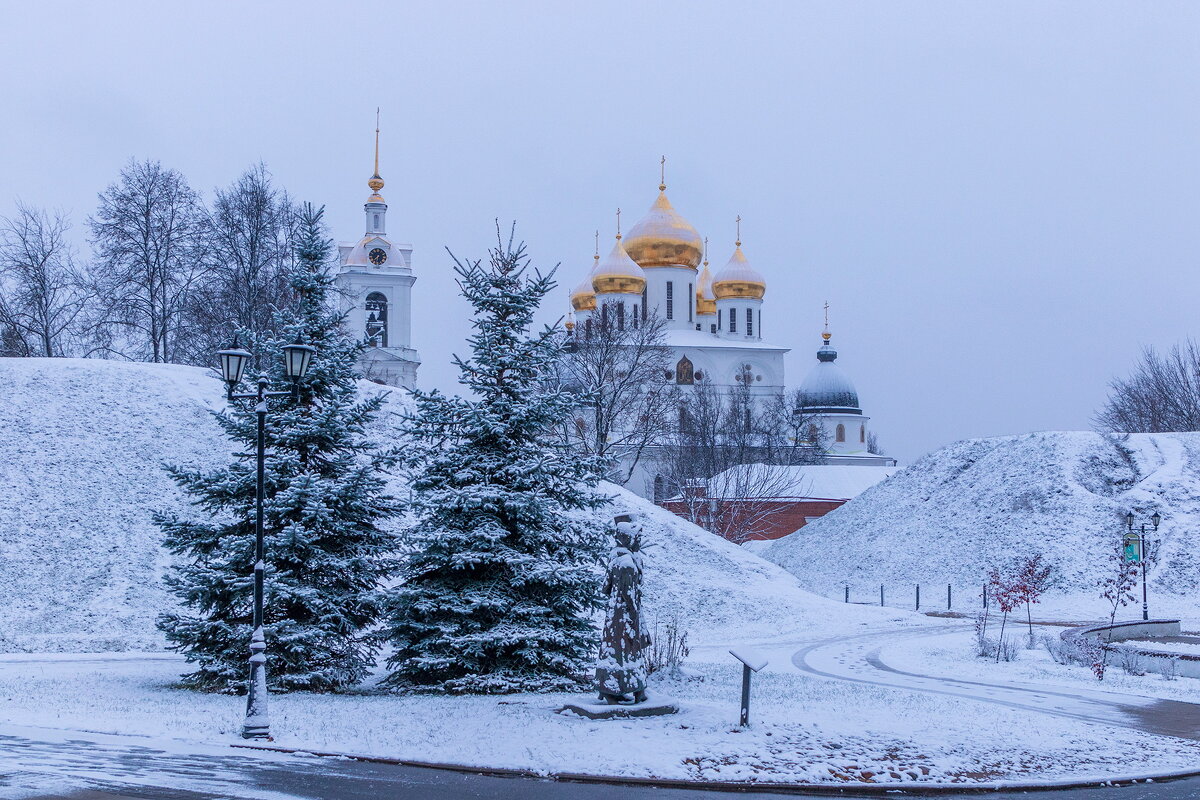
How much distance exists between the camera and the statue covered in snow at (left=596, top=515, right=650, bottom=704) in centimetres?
1226

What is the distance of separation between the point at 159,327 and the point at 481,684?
3185cm

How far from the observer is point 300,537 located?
15.3 meters

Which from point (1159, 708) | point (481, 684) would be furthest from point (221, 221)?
point (1159, 708)

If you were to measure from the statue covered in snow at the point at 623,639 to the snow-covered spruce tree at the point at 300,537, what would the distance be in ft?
13.5

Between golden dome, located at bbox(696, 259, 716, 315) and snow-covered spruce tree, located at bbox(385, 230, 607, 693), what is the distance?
62.4m

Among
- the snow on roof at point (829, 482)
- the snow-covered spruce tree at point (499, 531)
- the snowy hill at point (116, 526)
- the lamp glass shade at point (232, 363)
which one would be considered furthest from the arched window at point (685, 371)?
the lamp glass shade at point (232, 363)

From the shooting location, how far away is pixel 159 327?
4225 cm

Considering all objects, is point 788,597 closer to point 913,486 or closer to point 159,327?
point 913,486

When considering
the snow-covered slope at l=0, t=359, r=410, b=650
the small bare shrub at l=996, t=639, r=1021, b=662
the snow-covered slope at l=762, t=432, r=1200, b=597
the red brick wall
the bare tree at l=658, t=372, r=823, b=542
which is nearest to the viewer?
the small bare shrub at l=996, t=639, r=1021, b=662

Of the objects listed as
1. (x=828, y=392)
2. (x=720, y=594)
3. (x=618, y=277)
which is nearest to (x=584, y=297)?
(x=618, y=277)

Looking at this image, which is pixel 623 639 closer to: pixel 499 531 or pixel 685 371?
pixel 499 531

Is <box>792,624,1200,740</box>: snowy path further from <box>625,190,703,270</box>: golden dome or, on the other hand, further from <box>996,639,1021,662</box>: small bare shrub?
<box>625,190,703,270</box>: golden dome

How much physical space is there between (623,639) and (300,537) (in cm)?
523

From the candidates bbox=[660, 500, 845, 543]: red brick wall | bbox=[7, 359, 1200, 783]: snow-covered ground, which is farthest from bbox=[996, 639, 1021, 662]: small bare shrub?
bbox=[660, 500, 845, 543]: red brick wall
